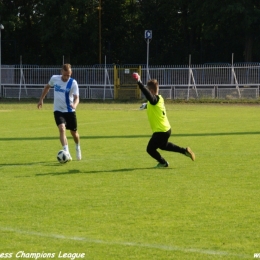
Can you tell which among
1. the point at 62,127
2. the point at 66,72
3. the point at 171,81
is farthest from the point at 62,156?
the point at 171,81

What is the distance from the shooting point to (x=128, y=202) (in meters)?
9.05

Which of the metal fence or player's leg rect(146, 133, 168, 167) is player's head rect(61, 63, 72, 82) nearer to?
player's leg rect(146, 133, 168, 167)

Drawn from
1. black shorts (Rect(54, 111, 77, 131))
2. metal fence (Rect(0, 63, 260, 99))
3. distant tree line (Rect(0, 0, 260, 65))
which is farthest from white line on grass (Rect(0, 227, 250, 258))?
distant tree line (Rect(0, 0, 260, 65))

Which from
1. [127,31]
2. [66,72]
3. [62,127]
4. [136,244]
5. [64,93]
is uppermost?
[127,31]

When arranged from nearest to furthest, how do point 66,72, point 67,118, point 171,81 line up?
point 66,72 < point 67,118 < point 171,81

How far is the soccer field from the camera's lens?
22.5 feet

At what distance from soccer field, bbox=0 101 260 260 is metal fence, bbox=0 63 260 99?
2460 centimetres

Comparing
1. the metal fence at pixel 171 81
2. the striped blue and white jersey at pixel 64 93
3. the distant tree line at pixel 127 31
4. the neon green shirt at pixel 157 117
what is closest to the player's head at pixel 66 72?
the striped blue and white jersey at pixel 64 93

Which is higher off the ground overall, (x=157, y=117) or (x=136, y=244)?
(x=157, y=117)

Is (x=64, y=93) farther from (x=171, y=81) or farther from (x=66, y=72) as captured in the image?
(x=171, y=81)

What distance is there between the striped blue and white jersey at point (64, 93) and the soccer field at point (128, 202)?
40.8 inches

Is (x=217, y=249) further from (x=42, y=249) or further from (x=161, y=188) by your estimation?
(x=161, y=188)

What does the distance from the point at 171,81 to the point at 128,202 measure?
33.6 m

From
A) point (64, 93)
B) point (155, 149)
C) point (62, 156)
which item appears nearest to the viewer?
point (155, 149)
